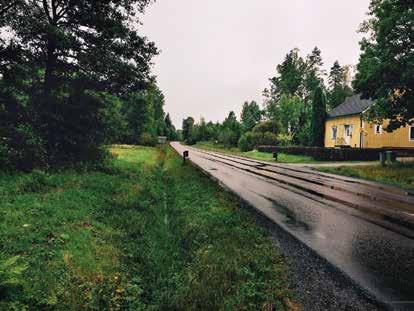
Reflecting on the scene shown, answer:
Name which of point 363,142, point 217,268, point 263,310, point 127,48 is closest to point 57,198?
point 217,268

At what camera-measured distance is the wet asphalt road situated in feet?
15.4

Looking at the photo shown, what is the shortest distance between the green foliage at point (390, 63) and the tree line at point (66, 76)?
1420 centimetres

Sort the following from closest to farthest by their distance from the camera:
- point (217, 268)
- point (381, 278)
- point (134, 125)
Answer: point (381, 278)
point (217, 268)
point (134, 125)

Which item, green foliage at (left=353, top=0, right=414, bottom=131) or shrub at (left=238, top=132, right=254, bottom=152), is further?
shrub at (left=238, top=132, right=254, bottom=152)

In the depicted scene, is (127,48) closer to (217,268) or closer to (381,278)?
(217,268)

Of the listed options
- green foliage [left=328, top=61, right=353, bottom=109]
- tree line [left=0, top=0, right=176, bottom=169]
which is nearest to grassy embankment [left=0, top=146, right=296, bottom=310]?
tree line [left=0, top=0, right=176, bottom=169]

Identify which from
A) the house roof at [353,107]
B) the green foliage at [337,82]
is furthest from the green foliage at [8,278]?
the green foliage at [337,82]

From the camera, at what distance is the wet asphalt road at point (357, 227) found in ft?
15.4

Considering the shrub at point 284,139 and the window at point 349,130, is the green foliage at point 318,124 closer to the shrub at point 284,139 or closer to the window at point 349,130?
the window at point 349,130

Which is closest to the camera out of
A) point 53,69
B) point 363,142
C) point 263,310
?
point 263,310

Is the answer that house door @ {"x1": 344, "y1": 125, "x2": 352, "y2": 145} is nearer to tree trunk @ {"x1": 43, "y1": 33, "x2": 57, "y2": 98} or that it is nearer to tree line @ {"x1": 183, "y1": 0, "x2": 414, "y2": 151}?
tree line @ {"x1": 183, "y1": 0, "x2": 414, "y2": 151}

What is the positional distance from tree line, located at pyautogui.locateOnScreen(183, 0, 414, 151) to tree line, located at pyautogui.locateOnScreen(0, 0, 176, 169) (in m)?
14.6

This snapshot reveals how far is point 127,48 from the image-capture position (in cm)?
1559

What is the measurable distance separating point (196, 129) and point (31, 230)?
10863cm
